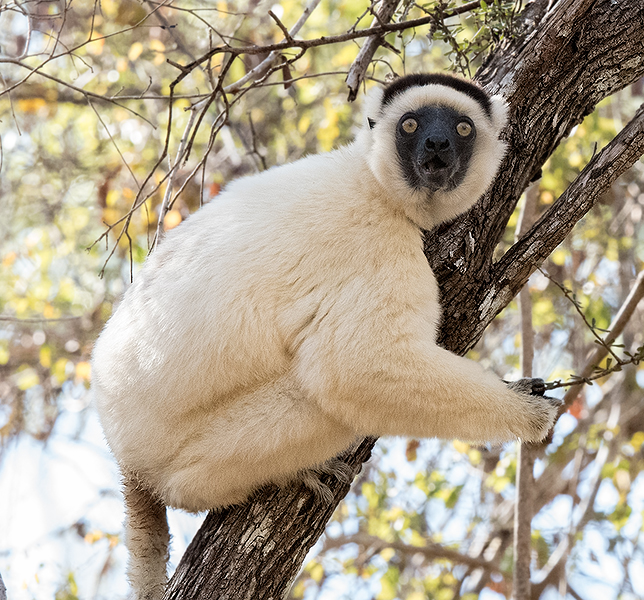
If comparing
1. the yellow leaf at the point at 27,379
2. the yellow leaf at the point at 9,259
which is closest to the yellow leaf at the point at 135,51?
the yellow leaf at the point at 9,259

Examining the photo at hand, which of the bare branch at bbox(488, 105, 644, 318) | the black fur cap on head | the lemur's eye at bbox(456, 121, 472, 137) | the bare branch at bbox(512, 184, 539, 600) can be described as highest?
the black fur cap on head

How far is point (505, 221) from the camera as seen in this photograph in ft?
11.5

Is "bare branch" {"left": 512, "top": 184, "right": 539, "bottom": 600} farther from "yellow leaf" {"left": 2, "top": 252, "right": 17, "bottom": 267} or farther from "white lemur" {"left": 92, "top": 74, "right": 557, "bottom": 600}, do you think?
"yellow leaf" {"left": 2, "top": 252, "right": 17, "bottom": 267}

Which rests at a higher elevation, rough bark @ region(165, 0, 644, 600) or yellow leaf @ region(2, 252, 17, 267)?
yellow leaf @ region(2, 252, 17, 267)

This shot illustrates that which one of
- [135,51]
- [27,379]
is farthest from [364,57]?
[27,379]

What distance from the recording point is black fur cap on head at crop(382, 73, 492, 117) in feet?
11.0

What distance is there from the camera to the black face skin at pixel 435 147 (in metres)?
3.16

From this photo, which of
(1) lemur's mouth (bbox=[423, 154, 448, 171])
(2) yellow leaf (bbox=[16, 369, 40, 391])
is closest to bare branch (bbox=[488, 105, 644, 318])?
(1) lemur's mouth (bbox=[423, 154, 448, 171])

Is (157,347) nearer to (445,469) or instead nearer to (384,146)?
(384,146)

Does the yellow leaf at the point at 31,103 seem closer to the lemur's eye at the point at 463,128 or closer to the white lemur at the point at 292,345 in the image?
the white lemur at the point at 292,345

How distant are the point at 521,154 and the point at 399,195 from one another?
785 millimetres

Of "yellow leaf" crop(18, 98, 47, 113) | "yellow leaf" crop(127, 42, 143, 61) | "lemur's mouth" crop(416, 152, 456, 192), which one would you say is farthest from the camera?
"yellow leaf" crop(18, 98, 47, 113)

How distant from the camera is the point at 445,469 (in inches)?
272

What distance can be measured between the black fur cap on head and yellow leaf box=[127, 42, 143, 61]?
4384 millimetres
